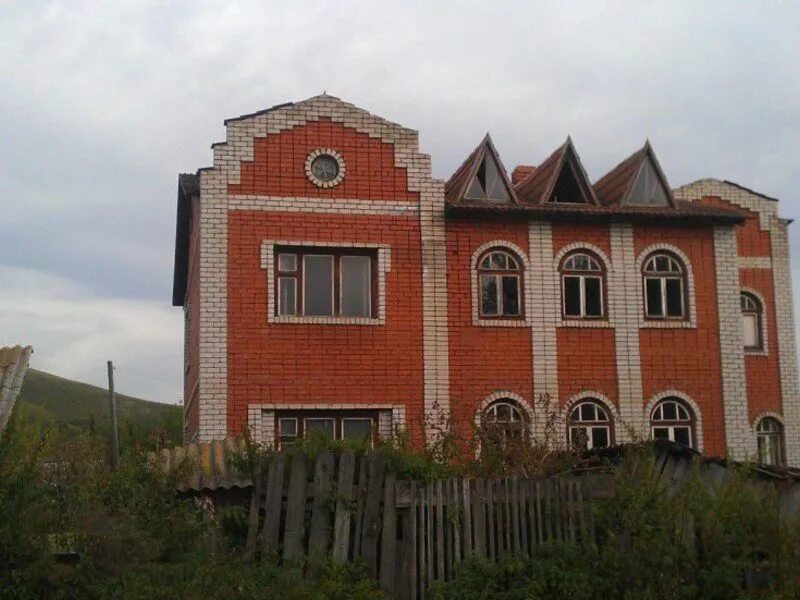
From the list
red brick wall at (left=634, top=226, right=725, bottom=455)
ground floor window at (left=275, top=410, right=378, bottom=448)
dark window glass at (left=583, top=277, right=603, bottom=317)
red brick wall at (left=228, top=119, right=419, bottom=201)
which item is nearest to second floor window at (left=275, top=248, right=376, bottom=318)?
red brick wall at (left=228, top=119, right=419, bottom=201)

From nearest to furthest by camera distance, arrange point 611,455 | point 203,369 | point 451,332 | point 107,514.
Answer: point 107,514, point 611,455, point 203,369, point 451,332

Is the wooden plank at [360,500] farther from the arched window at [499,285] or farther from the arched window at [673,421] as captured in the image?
the arched window at [673,421]

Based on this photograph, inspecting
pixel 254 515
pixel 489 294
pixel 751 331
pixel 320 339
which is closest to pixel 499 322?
pixel 489 294

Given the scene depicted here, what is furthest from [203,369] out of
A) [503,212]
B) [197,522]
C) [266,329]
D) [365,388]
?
[197,522]

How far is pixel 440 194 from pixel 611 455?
20.0ft

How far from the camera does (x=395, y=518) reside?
34.0ft

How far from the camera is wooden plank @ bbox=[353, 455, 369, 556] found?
405 inches

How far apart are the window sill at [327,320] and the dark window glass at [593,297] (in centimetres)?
391

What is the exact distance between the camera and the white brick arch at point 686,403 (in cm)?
1891

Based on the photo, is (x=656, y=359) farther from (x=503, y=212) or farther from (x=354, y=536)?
(x=354, y=536)

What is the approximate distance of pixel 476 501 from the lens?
10.4 m

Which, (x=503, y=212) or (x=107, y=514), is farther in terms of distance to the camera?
(x=503, y=212)

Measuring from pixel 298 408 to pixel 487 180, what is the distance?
5.43 metres

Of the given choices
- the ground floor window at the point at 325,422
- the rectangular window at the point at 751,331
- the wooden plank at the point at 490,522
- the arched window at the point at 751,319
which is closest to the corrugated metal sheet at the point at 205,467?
the wooden plank at the point at 490,522
